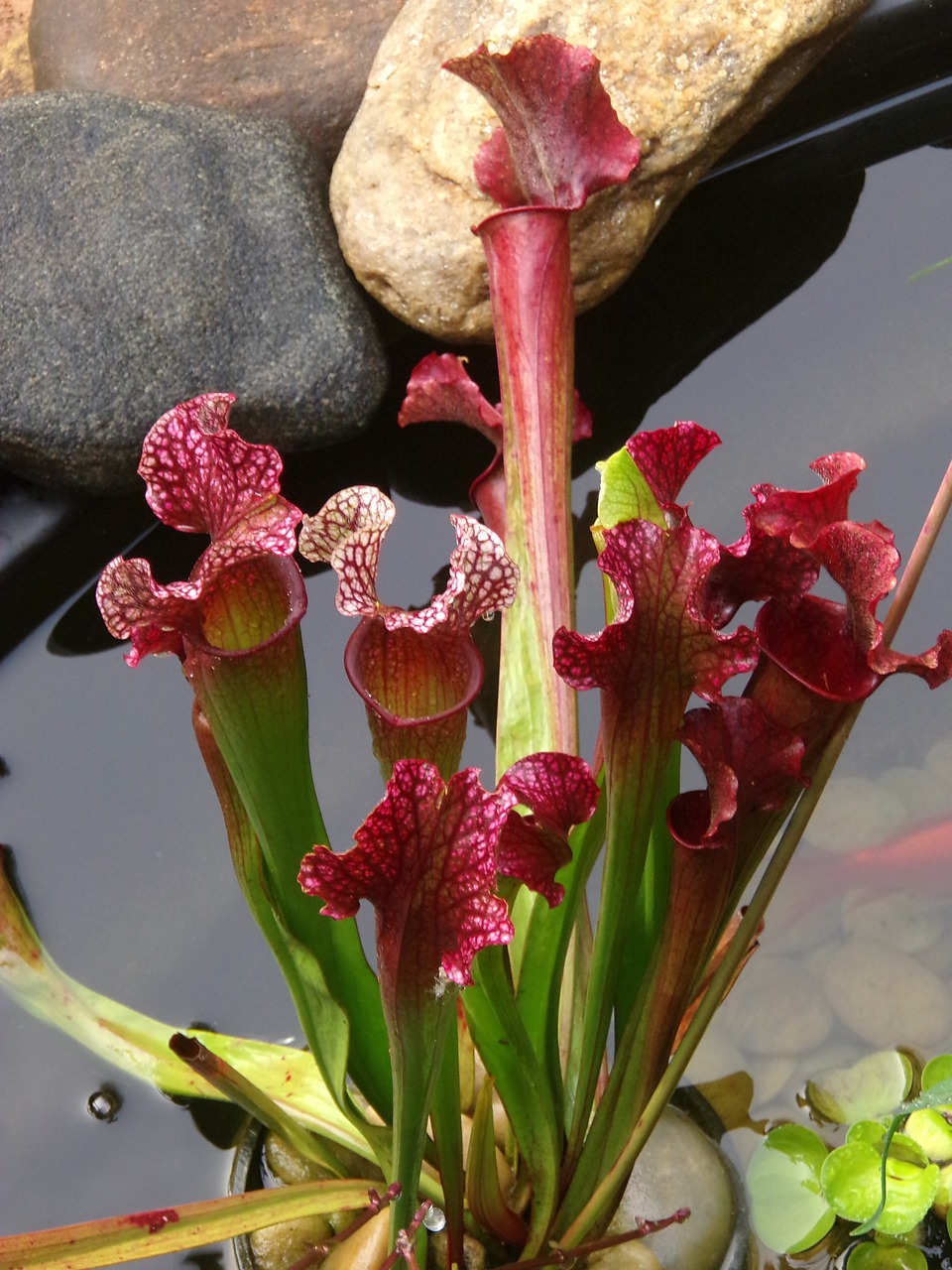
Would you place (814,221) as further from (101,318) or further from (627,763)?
(627,763)

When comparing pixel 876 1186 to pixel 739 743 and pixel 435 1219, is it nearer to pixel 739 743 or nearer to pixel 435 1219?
pixel 435 1219

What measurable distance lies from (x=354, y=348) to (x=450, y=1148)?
948 millimetres

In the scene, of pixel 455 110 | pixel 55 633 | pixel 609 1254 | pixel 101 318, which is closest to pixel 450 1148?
pixel 609 1254

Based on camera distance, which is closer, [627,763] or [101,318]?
[627,763]

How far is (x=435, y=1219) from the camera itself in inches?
36.2

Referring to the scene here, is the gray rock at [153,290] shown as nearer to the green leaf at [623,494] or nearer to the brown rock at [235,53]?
the brown rock at [235,53]

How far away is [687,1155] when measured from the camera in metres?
1.04

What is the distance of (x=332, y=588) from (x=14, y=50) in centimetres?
112

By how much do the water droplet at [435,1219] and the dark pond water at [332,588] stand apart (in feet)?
0.86

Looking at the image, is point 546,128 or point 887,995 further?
point 887,995

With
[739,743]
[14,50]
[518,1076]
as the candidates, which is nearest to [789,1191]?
[518,1076]

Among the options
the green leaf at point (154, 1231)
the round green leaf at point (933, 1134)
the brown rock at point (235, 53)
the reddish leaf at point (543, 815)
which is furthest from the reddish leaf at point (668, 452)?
the brown rock at point (235, 53)

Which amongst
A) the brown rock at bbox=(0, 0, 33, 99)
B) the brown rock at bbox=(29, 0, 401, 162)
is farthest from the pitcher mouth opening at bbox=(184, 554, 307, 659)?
the brown rock at bbox=(0, 0, 33, 99)

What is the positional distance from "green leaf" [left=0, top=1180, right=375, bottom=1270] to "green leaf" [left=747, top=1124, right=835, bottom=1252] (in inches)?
16.4
